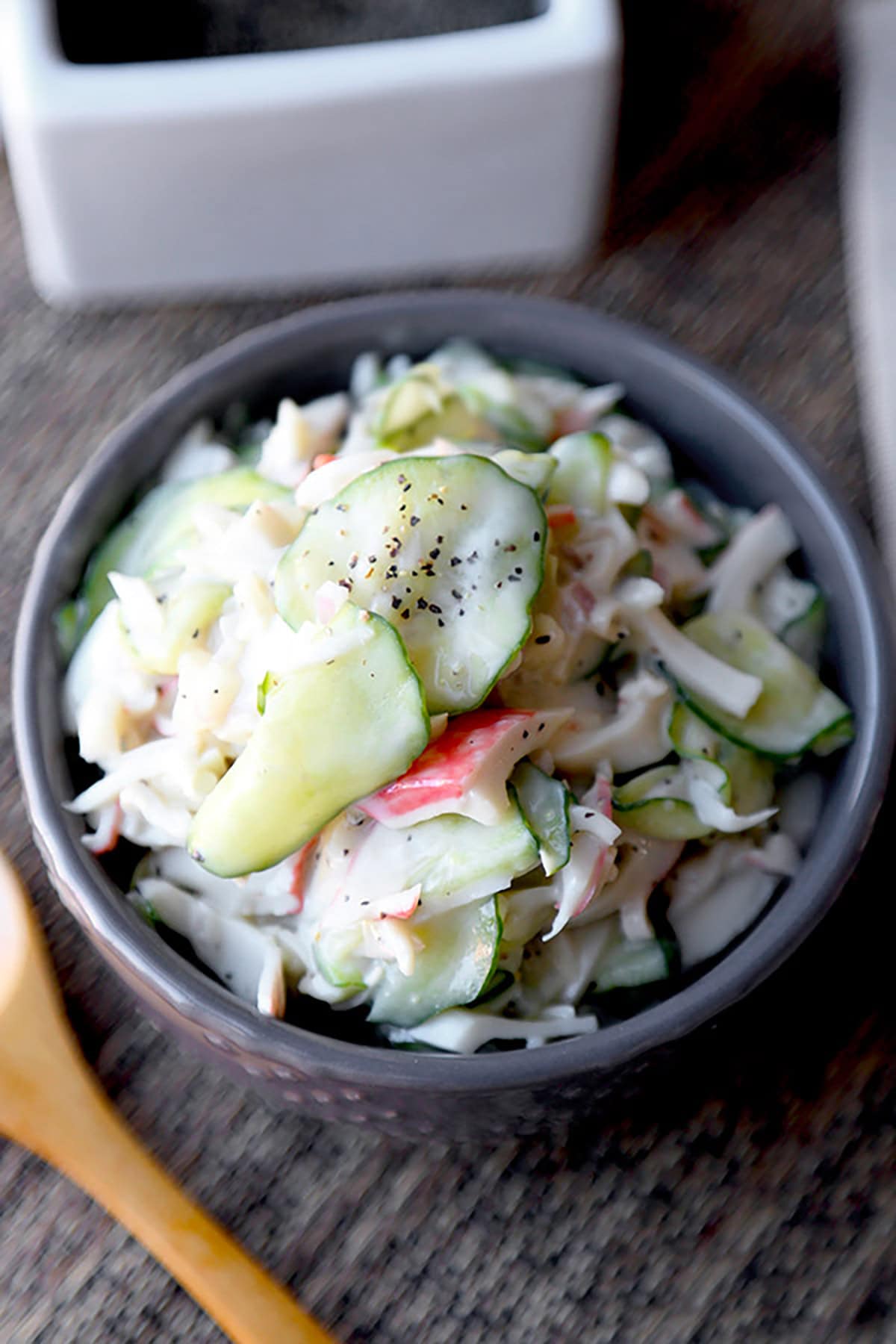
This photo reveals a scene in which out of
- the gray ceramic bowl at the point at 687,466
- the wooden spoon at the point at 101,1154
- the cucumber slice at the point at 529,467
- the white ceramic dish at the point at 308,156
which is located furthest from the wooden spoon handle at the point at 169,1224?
the white ceramic dish at the point at 308,156

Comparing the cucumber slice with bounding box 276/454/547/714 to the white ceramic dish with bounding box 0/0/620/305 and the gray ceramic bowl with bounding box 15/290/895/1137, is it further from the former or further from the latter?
the white ceramic dish with bounding box 0/0/620/305

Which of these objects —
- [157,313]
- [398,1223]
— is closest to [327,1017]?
[398,1223]

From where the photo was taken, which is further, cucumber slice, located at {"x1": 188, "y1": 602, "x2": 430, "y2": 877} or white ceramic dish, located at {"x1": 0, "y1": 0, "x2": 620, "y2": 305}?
white ceramic dish, located at {"x1": 0, "y1": 0, "x2": 620, "y2": 305}

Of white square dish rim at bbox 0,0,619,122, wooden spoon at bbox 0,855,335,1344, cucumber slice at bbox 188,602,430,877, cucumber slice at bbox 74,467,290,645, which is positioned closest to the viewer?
cucumber slice at bbox 188,602,430,877

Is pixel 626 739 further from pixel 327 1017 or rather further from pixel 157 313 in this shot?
pixel 157 313

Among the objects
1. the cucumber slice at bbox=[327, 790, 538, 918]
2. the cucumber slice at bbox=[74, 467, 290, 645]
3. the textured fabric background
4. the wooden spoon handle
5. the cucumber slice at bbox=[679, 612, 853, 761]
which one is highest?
the cucumber slice at bbox=[74, 467, 290, 645]

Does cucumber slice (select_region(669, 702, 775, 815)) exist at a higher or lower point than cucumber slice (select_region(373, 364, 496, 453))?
lower

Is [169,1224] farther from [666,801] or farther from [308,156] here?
[308,156]

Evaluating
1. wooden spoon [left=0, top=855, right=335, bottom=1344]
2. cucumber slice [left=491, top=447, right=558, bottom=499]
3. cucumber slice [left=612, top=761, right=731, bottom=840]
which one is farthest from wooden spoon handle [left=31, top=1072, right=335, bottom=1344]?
cucumber slice [left=491, top=447, right=558, bottom=499]
